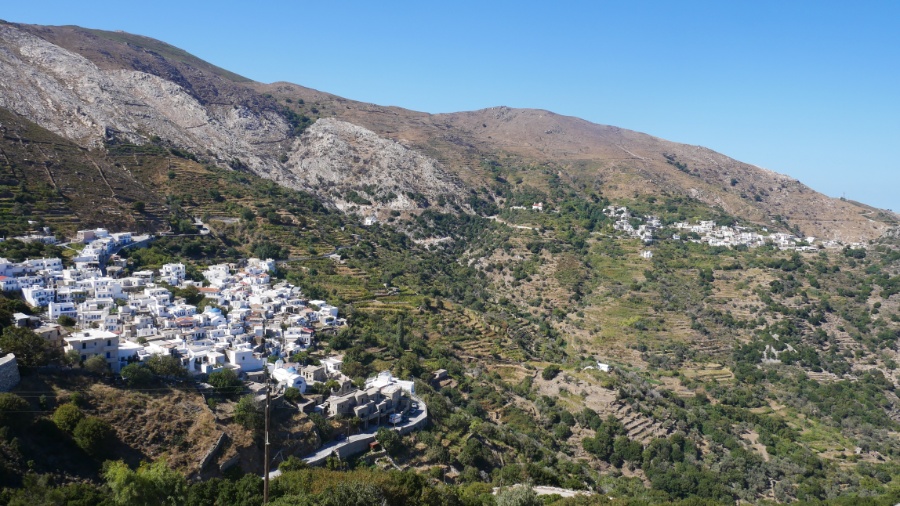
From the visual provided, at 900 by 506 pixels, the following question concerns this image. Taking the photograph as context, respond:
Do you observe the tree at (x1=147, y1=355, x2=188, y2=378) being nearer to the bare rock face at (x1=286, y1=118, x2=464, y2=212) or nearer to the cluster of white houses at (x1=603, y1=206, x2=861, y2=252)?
the bare rock face at (x1=286, y1=118, x2=464, y2=212)

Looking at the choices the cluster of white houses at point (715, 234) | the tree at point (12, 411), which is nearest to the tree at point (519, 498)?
the tree at point (12, 411)

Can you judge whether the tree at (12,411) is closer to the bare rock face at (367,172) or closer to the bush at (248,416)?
the bush at (248,416)

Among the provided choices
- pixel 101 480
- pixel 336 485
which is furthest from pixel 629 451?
pixel 101 480

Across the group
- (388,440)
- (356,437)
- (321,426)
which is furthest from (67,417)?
(388,440)

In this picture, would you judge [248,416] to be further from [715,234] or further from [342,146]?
[342,146]

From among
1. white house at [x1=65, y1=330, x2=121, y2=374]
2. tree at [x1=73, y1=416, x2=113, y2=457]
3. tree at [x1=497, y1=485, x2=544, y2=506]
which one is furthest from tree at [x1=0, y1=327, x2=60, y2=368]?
tree at [x1=497, y1=485, x2=544, y2=506]
